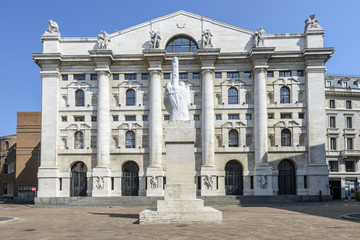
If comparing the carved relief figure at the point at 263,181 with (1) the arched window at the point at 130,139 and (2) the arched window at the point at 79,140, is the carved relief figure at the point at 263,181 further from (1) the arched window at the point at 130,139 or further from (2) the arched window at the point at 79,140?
(2) the arched window at the point at 79,140

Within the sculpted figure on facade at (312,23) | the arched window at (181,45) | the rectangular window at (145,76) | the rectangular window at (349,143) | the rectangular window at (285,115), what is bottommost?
the rectangular window at (349,143)

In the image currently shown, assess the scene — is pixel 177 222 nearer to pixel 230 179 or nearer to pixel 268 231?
pixel 268 231

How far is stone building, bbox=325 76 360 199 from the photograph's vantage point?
203 feet

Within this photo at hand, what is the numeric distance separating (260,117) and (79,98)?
23455mm

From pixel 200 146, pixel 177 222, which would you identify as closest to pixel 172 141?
pixel 177 222

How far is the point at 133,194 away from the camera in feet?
163

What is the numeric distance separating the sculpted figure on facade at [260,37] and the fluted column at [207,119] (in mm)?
6843

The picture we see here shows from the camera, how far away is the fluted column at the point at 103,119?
4884 cm

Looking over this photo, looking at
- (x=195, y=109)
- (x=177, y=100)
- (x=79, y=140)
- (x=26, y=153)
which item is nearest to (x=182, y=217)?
(x=177, y=100)

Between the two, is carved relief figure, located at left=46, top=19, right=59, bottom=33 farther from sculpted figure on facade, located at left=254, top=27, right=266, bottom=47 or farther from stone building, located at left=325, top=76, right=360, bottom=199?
stone building, located at left=325, top=76, right=360, bottom=199

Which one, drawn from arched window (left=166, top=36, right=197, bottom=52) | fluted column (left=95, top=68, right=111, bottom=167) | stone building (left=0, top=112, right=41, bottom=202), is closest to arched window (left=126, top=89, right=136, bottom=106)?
fluted column (left=95, top=68, right=111, bottom=167)

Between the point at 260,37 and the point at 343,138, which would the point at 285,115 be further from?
the point at 343,138

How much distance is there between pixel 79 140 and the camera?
167ft

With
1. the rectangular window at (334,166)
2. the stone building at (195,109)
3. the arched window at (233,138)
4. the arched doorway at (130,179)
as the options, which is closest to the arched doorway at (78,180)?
the stone building at (195,109)
